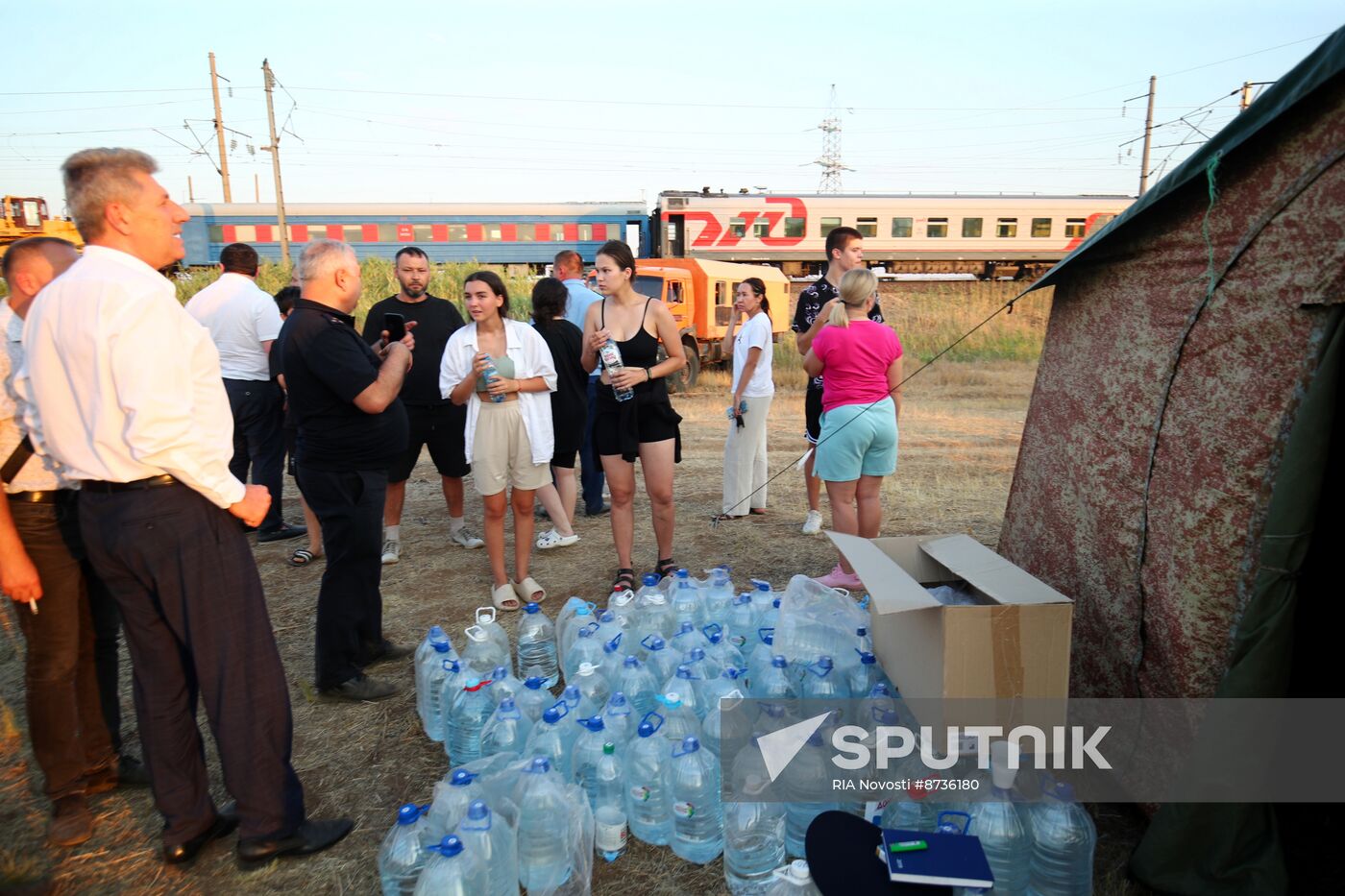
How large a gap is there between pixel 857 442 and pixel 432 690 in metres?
2.43

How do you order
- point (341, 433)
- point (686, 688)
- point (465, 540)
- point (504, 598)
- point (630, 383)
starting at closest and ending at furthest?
point (686, 688) < point (341, 433) < point (630, 383) < point (504, 598) < point (465, 540)

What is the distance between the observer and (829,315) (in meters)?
4.22

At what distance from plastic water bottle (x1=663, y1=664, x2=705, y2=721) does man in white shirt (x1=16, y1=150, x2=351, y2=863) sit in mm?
1282

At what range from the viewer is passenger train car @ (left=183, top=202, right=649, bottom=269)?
76.2ft

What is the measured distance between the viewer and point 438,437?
16.2ft

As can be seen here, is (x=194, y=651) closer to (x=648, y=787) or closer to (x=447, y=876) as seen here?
(x=447, y=876)

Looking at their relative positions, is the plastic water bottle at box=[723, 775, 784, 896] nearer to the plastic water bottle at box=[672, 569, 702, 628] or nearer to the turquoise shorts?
the plastic water bottle at box=[672, 569, 702, 628]

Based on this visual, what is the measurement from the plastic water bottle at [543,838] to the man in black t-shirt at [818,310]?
112 inches

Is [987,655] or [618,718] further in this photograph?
[618,718]

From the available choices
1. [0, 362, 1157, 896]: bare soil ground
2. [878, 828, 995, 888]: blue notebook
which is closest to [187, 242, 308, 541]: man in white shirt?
[0, 362, 1157, 896]: bare soil ground

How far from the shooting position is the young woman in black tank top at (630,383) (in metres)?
4.09

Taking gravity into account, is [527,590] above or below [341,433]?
below

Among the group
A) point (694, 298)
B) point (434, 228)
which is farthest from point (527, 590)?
point (434, 228)

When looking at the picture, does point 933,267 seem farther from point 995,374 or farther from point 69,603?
point 69,603
